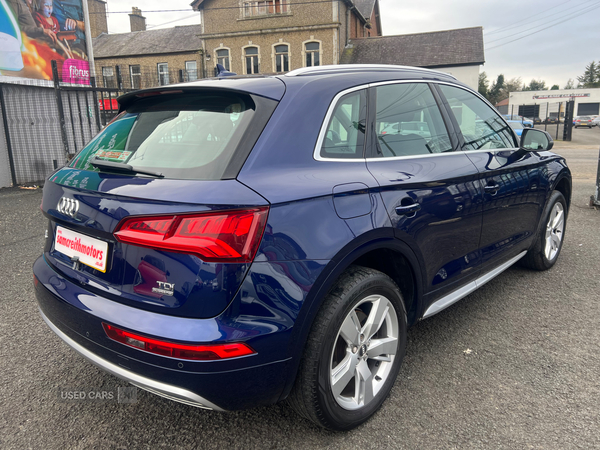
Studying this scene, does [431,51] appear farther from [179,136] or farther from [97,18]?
[97,18]

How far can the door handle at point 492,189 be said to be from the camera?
9.95 feet

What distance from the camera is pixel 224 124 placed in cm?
200

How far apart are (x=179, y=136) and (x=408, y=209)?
1.19 m

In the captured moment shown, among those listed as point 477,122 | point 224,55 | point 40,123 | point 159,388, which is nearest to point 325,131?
point 159,388

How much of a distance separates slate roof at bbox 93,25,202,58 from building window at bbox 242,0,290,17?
672 centimetres

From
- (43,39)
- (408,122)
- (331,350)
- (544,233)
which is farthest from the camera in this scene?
(43,39)

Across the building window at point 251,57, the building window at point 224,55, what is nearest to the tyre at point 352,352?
the building window at point 251,57

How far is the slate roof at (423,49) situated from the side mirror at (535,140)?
2751 cm

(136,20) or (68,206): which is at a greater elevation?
(136,20)

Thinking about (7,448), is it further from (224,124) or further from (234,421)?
(224,124)

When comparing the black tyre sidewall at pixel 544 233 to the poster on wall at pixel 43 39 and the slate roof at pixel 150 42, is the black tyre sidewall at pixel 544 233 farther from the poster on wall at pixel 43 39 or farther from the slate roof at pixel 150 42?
the slate roof at pixel 150 42

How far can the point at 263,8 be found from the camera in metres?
33.1

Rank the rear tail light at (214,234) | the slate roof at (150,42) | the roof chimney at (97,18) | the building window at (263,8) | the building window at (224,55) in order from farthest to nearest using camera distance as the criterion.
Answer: the roof chimney at (97,18), the slate roof at (150,42), the building window at (224,55), the building window at (263,8), the rear tail light at (214,234)

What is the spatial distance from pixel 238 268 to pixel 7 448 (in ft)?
4.91
